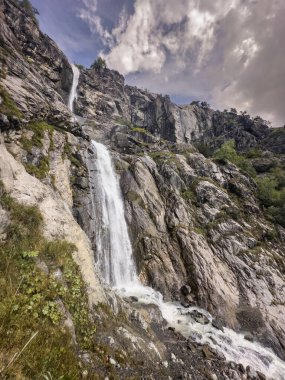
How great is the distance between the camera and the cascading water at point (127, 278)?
14758mm

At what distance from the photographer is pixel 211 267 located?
73.3 feet

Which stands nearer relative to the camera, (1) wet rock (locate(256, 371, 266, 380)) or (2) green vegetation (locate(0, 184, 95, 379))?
(2) green vegetation (locate(0, 184, 95, 379))

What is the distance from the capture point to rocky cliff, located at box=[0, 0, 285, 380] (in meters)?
6.33

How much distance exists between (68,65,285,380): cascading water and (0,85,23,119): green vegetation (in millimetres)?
10092

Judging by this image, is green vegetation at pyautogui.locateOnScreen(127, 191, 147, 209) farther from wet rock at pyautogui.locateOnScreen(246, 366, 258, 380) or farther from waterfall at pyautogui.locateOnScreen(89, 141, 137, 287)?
wet rock at pyautogui.locateOnScreen(246, 366, 258, 380)

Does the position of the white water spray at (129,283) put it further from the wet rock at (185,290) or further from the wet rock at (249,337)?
the wet rock at (185,290)

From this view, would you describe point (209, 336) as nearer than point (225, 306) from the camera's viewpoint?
Yes

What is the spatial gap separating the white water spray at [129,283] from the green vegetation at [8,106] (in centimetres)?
1088

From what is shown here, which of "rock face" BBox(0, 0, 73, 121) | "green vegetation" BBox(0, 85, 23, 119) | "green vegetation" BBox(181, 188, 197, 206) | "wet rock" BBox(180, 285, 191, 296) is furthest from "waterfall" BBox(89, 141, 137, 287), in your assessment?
"rock face" BBox(0, 0, 73, 121)

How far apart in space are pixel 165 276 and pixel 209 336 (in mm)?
6763

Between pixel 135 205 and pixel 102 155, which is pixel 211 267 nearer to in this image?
pixel 135 205

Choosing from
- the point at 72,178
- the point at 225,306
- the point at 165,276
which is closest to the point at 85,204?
the point at 72,178

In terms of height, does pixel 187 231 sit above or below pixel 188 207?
below

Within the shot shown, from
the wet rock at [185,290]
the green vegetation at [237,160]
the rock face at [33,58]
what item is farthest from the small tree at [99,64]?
the wet rock at [185,290]
